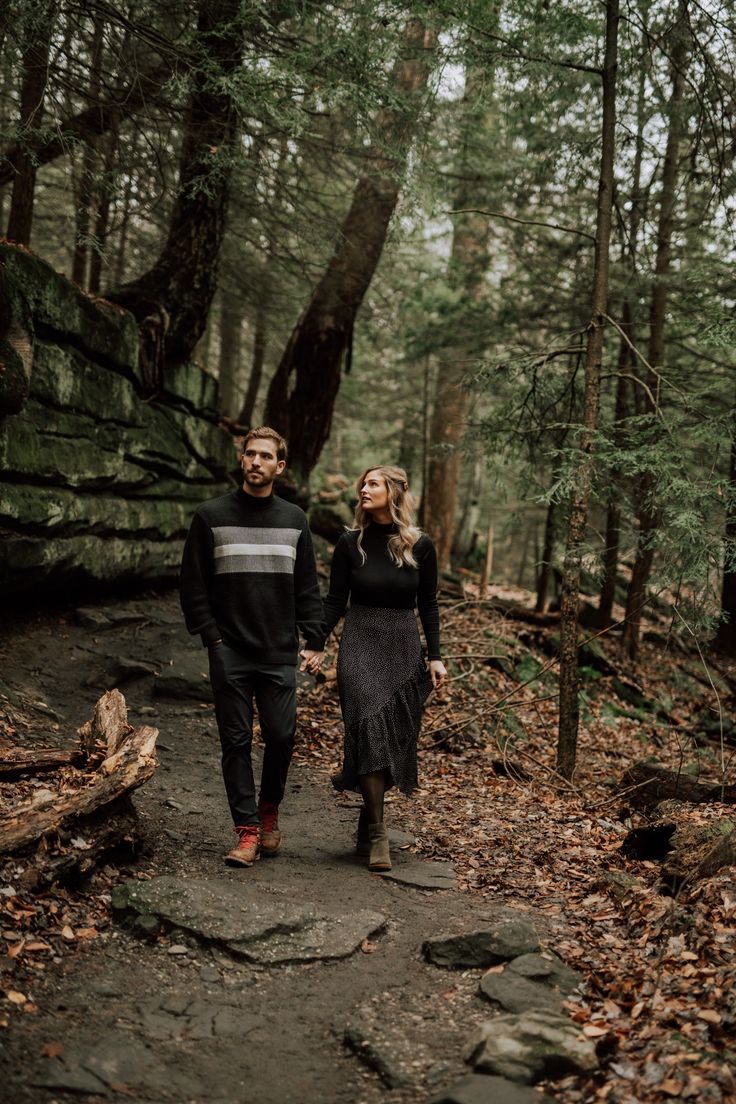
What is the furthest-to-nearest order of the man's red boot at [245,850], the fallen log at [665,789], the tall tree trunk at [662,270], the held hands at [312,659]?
the tall tree trunk at [662,270] → the fallen log at [665,789] → the held hands at [312,659] → the man's red boot at [245,850]

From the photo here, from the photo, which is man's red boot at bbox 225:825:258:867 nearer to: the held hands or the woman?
the woman

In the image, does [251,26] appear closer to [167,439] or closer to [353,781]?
[167,439]

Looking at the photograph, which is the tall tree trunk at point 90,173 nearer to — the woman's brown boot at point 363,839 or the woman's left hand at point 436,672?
the woman's left hand at point 436,672

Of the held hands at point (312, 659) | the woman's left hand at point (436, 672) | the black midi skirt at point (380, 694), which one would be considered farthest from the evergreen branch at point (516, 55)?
the held hands at point (312, 659)

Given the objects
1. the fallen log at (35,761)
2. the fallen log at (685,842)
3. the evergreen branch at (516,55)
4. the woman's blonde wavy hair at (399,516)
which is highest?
the evergreen branch at (516,55)

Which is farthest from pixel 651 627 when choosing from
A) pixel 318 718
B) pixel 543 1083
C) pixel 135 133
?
pixel 543 1083

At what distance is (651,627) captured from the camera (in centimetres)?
1794

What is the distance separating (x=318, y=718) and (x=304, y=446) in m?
6.54

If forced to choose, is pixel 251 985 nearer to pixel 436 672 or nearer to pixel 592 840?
pixel 436 672

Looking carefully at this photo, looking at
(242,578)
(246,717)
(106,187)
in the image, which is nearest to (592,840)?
(246,717)

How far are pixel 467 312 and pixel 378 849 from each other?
10.9 meters

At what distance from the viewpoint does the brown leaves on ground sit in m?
3.28

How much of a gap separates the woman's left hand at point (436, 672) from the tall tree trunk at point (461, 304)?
4.42m

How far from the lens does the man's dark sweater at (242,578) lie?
5.00 metres
